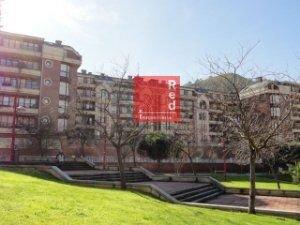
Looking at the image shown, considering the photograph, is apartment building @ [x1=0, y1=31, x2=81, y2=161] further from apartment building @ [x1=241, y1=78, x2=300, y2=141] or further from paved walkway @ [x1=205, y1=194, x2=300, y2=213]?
paved walkway @ [x1=205, y1=194, x2=300, y2=213]

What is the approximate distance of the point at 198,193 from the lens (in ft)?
76.3

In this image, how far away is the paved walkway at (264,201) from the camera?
2017cm

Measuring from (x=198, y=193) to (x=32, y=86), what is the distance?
39960mm

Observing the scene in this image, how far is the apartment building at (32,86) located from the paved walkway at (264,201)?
35.5 metres

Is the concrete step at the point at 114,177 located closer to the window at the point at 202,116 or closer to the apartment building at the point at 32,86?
the apartment building at the point at 32,86

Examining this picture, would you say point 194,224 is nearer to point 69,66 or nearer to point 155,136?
point 155,136

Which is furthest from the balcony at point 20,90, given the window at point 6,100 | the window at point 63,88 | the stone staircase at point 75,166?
the stone staircase at point 75,166

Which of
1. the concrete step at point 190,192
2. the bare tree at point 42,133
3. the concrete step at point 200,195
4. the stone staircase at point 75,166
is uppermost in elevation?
the bare tree at point 42,133

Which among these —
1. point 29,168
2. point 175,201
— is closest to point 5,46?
point 29,168

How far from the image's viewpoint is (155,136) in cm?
4394

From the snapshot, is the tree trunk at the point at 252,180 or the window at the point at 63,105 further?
the window at the point at 63,105

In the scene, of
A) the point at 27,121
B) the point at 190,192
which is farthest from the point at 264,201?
the point at 27,121

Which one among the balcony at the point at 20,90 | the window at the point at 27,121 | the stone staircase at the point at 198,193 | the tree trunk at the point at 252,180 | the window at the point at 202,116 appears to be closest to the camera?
the tree trunk at the point at 252,180

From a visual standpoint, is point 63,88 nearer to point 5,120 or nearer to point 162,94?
point 5,120
